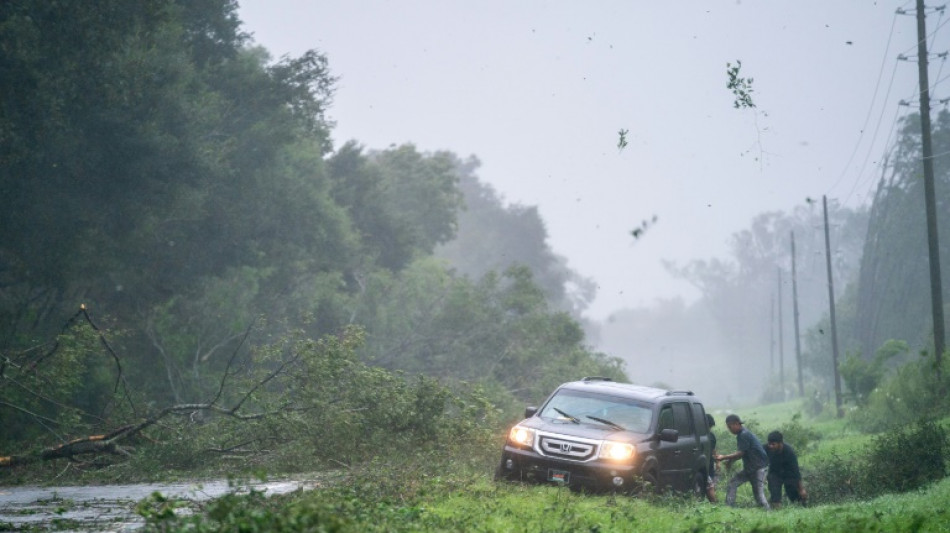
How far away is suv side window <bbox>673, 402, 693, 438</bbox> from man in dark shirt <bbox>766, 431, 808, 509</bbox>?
1193 mm

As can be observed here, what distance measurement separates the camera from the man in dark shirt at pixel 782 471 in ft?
54.1

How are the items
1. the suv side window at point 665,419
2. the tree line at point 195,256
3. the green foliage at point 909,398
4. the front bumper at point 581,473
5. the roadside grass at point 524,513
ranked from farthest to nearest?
the green foliage at point 909,398
the tree line at point 195,256
the suv side window at point 665,419
the front bumper at point 581,473
the roadside grass at point 524,513

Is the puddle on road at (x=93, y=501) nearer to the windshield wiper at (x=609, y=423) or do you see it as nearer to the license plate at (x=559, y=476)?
the license plate at (x=559, y=476)

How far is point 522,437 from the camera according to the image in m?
14.9

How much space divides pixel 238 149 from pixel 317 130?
639 centimetres

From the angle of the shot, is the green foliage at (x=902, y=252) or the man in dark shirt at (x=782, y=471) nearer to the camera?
the man in dark shirt at (x=782, y=471)

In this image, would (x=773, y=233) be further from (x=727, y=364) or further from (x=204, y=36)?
(x=204, y=36)

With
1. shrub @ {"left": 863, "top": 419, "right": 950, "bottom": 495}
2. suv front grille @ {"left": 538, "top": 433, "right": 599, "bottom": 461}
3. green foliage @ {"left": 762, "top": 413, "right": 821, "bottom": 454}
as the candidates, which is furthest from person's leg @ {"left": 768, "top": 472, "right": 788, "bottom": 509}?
green foliage @ {"left": 762, "top": 413, "right": 821, "bottom": 454}

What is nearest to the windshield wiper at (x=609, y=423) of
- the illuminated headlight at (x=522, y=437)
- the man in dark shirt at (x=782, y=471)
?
the illuminated headlight at (x=522, y=437)

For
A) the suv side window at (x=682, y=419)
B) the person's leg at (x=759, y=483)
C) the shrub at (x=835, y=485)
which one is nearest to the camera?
the suv side window at (x=682, y=419)

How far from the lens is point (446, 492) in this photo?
1312 centimetres

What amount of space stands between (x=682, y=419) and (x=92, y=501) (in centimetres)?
818

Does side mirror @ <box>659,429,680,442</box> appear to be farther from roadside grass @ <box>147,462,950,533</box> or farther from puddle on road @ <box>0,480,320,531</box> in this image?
puddle on road @ <box>0,480,320,531</box>

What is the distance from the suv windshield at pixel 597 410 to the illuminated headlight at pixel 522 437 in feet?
2.20
